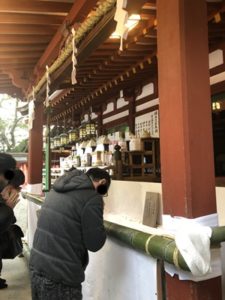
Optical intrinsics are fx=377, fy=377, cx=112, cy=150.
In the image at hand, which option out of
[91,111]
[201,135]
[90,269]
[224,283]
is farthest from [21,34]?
[91,111]

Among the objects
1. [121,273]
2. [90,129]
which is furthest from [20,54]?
[121,273]

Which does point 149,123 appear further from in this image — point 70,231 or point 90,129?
point 70,231

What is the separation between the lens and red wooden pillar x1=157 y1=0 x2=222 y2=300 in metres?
2.33

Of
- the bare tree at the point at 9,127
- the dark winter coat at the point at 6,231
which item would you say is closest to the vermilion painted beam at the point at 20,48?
the dark winter coat at the point at 6,231

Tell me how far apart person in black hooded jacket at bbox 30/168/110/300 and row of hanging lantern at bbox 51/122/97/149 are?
7.80m

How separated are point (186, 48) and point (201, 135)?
1.82 feet

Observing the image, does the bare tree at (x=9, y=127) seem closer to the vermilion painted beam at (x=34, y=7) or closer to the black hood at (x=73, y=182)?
the vermilion painted beam at (x=34, y=7)

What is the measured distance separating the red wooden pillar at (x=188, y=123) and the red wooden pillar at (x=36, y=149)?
18.3ft

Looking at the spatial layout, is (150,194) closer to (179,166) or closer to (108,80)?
(179,166)

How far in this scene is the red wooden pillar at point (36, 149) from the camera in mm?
7777

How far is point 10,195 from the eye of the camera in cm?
298

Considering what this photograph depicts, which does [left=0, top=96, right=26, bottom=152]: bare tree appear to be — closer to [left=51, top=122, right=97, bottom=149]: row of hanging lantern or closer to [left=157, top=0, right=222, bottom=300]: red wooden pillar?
[left=51, top=122, right=97, bottom=149]: row of hanging lantern

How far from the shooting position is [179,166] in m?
2.39

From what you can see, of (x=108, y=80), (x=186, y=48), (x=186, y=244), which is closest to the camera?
(x=186, y=244)
